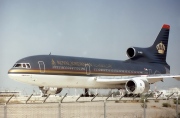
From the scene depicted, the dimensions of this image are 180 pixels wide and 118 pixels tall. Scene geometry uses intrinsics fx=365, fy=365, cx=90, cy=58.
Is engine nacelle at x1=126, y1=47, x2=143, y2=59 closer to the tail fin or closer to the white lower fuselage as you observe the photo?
the tail fin

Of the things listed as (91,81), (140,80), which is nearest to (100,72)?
(91,81)

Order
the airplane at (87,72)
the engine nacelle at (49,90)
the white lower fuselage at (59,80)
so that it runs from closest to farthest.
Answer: the white lower fuselage at (59,80) < the airplane at (87,72) < the engine nacelle at (49,90)

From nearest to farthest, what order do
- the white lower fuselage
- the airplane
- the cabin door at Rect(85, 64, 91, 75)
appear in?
the white lower fuselage, the airplane, the cabin door at Rect(85, 64, 91, 75)

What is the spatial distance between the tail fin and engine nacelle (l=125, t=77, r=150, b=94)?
40.3ft

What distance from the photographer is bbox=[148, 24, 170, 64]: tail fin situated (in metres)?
47.1

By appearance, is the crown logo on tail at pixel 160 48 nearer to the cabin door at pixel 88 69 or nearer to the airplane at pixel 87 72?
the airplane at pixel 87 72

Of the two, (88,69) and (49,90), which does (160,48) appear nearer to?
(88,69)

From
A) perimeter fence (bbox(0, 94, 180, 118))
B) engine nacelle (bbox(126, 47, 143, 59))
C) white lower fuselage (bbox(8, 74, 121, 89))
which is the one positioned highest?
engine nacelle (bbox(126, 47, 143, 59))

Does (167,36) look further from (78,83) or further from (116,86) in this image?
(78,83)

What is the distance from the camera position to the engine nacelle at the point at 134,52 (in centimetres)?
4394

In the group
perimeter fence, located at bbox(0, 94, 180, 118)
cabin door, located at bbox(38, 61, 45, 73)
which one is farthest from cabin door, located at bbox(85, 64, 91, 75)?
perimeter fence, located at bbox(0, 94, 180, 118)

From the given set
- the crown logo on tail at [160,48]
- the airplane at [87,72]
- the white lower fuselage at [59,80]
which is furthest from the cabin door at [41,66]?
the crown logo on tail at [160,48]

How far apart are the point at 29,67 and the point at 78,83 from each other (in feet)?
18.7

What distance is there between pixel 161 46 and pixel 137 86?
638 inches
